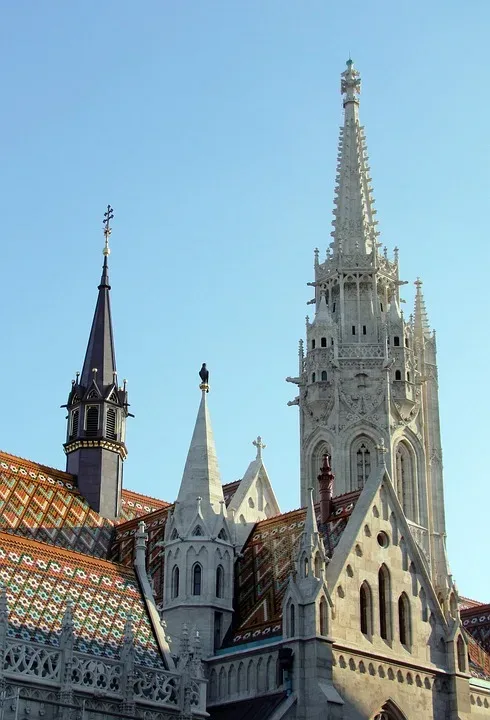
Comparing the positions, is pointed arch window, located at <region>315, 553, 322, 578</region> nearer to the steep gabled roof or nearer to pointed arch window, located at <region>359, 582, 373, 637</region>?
pointed arch window, located at <region>359, 582, 373, 637</region>

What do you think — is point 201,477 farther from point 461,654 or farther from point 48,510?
point 461,654

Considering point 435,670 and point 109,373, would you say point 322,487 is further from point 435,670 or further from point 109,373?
point 109,373

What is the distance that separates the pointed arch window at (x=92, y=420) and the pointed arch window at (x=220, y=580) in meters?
11.9

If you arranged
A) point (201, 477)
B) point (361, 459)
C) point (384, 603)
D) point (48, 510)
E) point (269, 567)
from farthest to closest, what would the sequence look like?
point (361, 459) → point (48, 510) → point (201, 477) → point (269, 567) → point (384, 603)

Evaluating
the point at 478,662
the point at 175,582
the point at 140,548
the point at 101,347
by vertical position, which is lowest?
the point at 478,662

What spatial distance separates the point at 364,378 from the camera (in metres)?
70.2

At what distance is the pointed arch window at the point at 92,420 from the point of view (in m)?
47.8

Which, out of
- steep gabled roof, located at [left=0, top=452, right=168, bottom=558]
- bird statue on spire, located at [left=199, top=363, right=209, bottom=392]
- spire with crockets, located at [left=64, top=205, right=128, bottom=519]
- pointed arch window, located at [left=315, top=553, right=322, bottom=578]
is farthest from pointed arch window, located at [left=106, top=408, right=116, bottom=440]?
pointed arch window, located at [left=315, top=553, right=322, bottom=578]

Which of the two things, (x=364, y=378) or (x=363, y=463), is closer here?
(x=363, y=463)

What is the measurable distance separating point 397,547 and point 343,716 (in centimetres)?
595

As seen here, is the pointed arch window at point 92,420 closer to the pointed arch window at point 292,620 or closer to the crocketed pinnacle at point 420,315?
the pointed arch window at point 292,620

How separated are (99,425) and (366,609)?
53.3 ft

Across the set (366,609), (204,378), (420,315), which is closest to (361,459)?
(420,315)

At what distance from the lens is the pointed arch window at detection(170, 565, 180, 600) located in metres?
37.2
